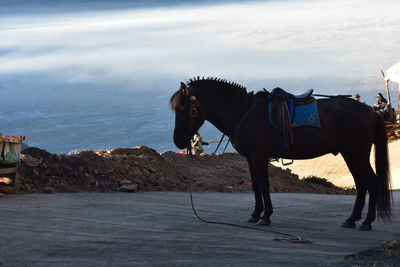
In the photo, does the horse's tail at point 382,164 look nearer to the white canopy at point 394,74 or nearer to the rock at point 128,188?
the rock at point 128,188

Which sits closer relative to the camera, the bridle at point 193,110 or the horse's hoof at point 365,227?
the horse's hoof at point 365,227

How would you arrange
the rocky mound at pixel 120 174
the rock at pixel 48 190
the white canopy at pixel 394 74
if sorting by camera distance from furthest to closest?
the white canopy at pixel 394 74 < the rocky mound at pixel 120 174 < the rock at pixel 48 190

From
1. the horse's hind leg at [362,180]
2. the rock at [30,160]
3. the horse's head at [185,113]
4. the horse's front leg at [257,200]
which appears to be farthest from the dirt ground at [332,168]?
the horse's head at [185,113]

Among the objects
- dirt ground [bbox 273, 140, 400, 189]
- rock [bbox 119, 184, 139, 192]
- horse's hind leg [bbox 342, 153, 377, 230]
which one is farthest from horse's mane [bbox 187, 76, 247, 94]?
dirt ground [bbox 273, 140, 400, 189]

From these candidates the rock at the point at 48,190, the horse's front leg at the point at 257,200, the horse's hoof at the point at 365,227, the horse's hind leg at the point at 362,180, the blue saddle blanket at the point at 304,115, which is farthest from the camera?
the rock at the point at 48,190

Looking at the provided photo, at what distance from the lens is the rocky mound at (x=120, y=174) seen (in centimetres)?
1714

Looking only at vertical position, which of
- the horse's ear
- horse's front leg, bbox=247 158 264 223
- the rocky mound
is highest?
the horse's ear

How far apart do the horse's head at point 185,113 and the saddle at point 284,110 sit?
1086mm

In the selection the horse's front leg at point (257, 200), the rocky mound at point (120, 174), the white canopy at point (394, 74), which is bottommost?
the horse's front leg at point (257, 200)

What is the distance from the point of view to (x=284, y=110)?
42.7 feet

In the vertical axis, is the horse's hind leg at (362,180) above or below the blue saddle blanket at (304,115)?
below

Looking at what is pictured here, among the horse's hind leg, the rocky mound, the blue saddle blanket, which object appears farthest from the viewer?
the rocky mound

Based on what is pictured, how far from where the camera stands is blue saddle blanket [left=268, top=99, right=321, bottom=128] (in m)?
13.0

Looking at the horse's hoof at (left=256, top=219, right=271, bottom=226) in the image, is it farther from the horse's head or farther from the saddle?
the horse's head
